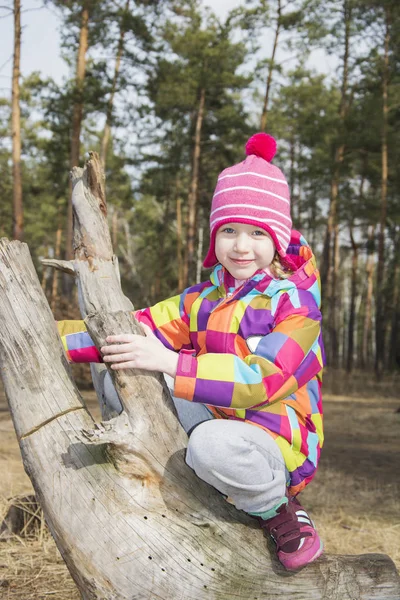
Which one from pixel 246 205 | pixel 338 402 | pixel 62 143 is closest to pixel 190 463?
pixel 246 205

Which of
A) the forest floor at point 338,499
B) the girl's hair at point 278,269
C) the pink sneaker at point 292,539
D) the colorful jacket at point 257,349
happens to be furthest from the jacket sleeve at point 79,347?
the forest floor at point 338,499

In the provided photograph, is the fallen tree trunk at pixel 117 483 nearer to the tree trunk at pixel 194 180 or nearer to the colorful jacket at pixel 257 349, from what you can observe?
the colorful jacket at pixel 257 349

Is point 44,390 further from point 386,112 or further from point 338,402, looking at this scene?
point 386,112

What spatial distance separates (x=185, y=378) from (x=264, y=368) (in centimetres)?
27

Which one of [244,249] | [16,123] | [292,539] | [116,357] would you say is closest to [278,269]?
[244,249]

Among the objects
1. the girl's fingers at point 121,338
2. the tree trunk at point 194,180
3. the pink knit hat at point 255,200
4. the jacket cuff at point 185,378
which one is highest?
the tree trunk at point 194,180

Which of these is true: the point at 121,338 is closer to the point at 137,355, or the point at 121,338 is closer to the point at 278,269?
the point at 137,355

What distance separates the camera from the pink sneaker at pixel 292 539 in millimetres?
2080

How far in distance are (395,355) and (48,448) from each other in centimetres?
2345

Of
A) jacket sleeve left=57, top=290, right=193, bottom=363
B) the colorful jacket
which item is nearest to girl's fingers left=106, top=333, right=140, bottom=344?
the colorful jacket

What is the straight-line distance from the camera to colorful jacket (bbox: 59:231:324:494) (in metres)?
1.90

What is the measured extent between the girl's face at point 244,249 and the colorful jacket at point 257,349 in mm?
59

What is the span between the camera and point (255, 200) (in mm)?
2299

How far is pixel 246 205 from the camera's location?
7.51 ft
